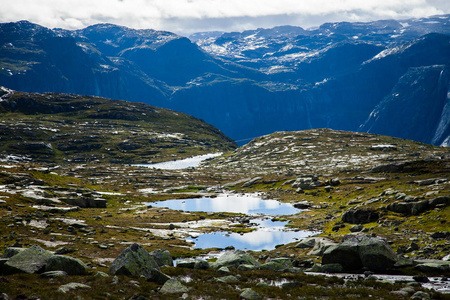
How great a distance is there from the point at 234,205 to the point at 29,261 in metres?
95.2

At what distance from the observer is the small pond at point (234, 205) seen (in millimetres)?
111912

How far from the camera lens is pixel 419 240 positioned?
50844mm

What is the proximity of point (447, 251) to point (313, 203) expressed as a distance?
67874 millimetres

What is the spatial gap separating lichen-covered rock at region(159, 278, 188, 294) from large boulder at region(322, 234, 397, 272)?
1915 cm

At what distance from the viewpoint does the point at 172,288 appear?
1276 inches

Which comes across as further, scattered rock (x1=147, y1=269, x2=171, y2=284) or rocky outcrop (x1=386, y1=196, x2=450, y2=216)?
rocky outcrop (x1=386, y1=196, x2=450, y2=216)

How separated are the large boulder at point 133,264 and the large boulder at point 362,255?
2061 cm

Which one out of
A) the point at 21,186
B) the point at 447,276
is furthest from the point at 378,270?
the point at 21,186

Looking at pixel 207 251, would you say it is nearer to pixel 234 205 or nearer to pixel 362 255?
pixel 362 255

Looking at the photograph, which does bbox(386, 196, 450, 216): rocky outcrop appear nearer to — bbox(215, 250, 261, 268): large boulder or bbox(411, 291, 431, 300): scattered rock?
bbox(215, 250, 261, 268): large boulder

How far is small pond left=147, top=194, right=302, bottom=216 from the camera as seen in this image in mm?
111912

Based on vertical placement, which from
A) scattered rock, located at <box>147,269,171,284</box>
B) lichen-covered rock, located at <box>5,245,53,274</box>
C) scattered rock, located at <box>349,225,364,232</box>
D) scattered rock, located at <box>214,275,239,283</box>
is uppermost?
lichen-covered rock, located at <box>5,245,53,274</box>

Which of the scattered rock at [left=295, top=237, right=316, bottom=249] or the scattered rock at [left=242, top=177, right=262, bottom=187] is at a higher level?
the scattered rock at [left=295, top=237, right=316, bottom=249]

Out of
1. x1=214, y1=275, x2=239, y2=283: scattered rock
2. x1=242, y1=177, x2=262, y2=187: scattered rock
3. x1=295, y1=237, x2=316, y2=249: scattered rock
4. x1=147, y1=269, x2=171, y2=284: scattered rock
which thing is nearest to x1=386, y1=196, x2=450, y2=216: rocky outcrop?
x1=295, y1=237, x2=316, y2=249: scattered rock
